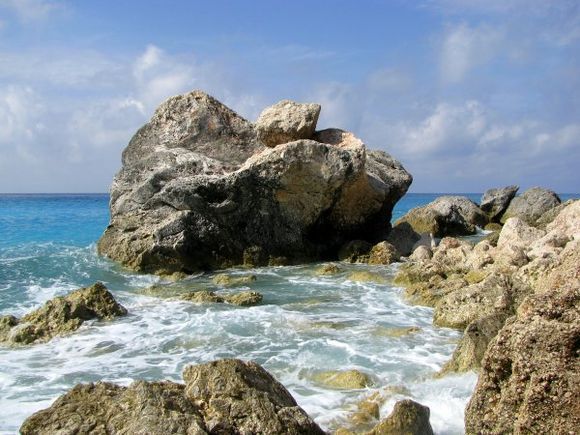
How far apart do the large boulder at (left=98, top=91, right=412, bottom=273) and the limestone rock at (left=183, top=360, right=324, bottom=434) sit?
1065 centimetres

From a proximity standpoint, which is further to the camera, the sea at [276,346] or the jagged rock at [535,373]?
the sea at [276,346]

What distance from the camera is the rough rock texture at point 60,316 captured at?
9.10 m

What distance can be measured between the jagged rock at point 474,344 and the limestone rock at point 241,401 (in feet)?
7.88

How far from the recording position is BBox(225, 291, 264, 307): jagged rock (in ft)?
36.7

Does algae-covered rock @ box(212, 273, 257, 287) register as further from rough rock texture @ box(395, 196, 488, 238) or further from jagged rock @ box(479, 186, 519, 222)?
jagged rock @ box(479, 186, 519, 222)

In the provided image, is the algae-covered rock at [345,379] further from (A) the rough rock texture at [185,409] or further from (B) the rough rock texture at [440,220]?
(B) the rough rock texture at [440,220]

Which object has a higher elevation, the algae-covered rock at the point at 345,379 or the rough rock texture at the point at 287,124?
the rough rock texture at the point at 287,124

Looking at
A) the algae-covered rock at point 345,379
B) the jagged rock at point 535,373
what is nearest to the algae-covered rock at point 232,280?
the algae-covered rock at point 345,379

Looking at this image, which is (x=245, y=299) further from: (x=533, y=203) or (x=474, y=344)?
(x=533, y=203)

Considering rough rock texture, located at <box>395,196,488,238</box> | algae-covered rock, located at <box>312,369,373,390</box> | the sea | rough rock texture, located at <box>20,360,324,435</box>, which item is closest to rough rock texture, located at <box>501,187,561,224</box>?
rough rock texture, located at <box>395,196,488,238</box>

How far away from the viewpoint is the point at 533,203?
29281 mm

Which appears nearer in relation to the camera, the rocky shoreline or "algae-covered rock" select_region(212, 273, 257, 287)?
the rocky shoreline

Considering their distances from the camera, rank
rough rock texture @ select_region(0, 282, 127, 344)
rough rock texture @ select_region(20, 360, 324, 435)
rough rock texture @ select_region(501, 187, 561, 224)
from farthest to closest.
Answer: rough rock texture @ select_region(501, 187, 561, 224), rough rock texture @ select_region(0, 282, 127, 344), rough rock texture @ select_region(20, 360, 324, 435)

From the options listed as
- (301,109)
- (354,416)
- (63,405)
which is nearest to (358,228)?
(301,109)
